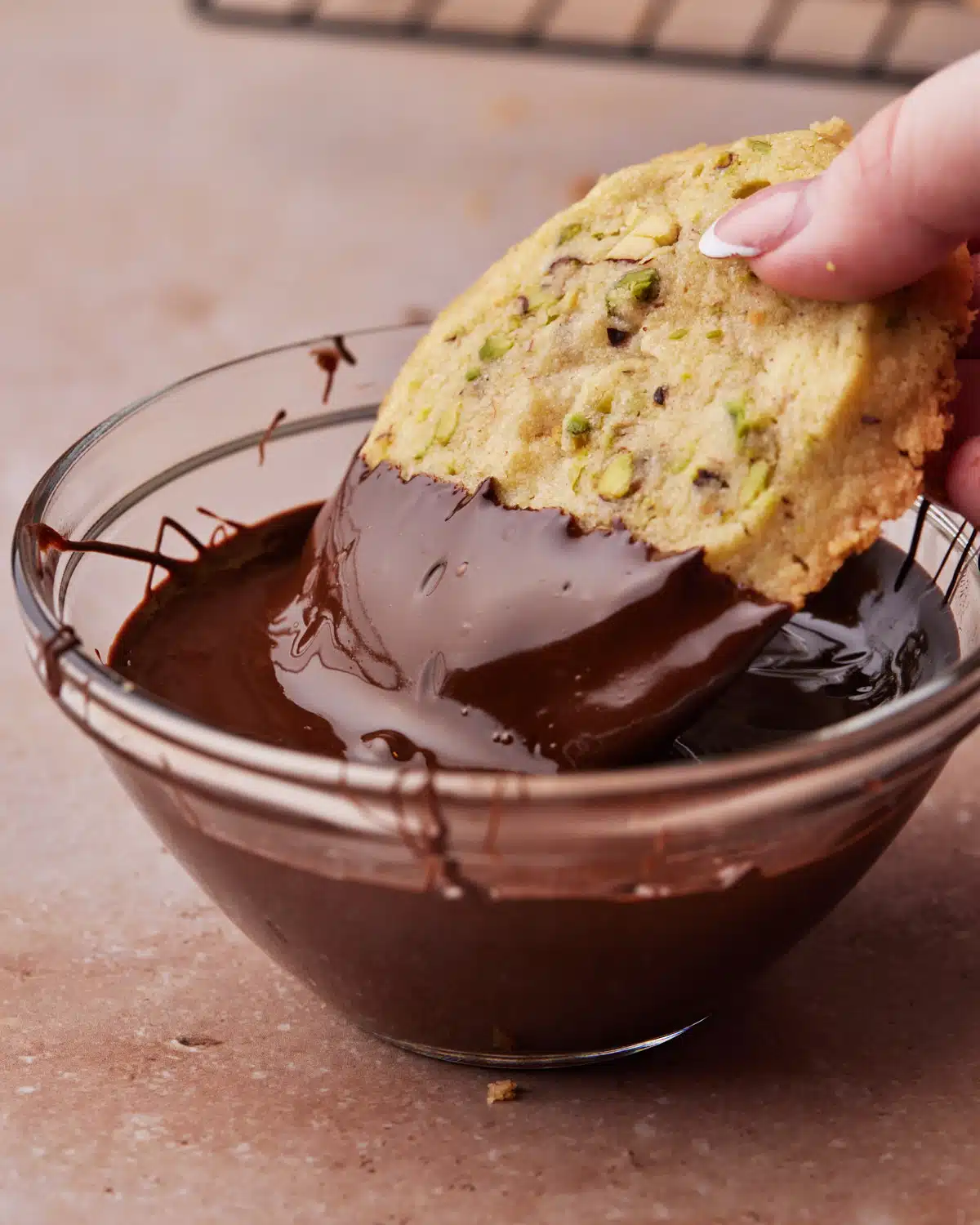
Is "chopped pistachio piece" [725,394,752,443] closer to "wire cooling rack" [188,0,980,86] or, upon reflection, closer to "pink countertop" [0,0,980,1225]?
"pink countertop" [0,0,980,1225]

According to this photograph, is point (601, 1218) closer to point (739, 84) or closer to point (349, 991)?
point (349, 991)

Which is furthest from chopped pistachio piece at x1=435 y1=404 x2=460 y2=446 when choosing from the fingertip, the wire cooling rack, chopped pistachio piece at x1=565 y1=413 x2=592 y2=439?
the wire cooling rack

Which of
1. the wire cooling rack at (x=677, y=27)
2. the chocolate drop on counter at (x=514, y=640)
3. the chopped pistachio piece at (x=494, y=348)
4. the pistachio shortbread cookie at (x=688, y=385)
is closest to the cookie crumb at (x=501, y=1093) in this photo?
the chocolate drop on counter at (x=514, y=640)

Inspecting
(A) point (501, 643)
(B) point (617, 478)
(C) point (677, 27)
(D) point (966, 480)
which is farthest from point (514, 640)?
(C) point (677, 27)

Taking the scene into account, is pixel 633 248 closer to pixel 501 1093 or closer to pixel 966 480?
pixel 966 480

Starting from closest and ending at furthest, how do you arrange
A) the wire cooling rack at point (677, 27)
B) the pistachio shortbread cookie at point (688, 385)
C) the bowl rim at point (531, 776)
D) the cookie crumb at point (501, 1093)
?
the bowl rim at point (531, 776) → the pistachio shortbread cookie at point (688, 385) → the cookie crumb at point (501, 1093) → the wire cooling rack at point (677, 27)

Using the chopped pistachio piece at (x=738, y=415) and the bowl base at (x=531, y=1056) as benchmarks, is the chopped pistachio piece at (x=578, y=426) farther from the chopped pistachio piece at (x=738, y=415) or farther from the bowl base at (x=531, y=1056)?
the bowl base at (x=531, y=1056)
